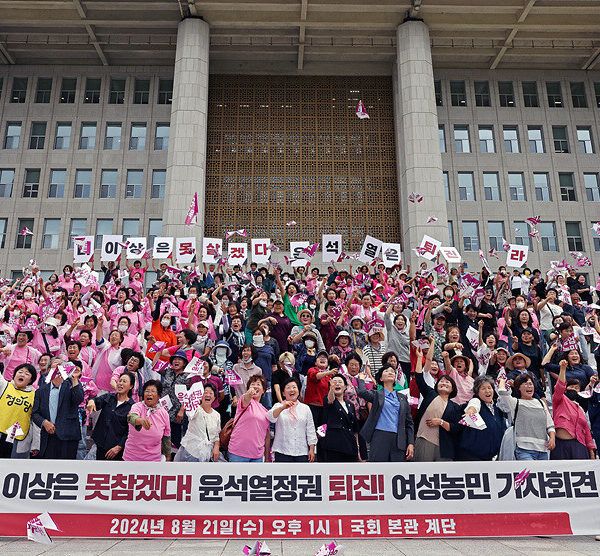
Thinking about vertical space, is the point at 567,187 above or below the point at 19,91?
below

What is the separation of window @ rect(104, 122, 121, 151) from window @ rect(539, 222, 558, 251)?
23.3 meters

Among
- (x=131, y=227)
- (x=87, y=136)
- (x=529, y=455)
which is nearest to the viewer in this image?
(x=529, y=455)

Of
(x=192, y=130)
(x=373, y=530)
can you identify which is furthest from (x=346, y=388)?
(x=192, y=130)

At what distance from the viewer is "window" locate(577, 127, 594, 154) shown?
103 ft

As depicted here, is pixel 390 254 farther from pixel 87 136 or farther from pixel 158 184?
pixel 87 136

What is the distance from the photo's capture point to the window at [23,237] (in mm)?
29219

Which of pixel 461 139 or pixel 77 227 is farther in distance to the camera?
pixel 461 139

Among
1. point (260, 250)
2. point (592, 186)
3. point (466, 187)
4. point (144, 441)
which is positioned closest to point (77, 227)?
point (260, 250)

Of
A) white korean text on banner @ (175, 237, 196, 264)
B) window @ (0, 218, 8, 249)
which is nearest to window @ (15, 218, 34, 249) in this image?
window @ (0, 218, 8, 249)

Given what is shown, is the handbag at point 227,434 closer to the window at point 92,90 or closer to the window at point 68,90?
the window at point 92,90

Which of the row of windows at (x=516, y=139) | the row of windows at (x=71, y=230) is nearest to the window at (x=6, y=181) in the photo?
the row of windows at (x=71, y=230)

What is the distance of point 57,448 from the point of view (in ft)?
23.0

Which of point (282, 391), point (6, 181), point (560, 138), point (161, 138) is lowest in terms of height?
point (282, 391)

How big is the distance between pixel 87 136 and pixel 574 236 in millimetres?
26952
